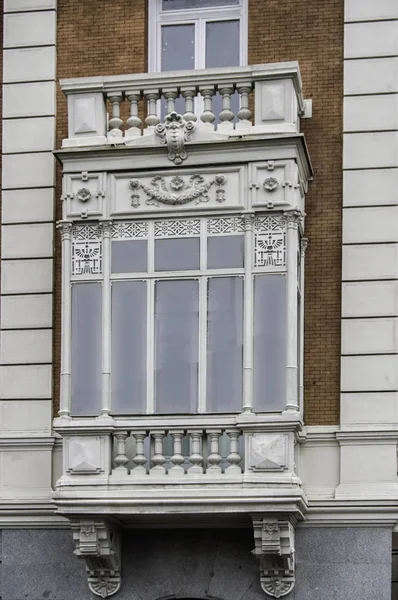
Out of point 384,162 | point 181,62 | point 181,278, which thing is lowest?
point 181,278

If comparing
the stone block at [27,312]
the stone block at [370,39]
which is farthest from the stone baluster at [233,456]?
the stone block at [370,39]

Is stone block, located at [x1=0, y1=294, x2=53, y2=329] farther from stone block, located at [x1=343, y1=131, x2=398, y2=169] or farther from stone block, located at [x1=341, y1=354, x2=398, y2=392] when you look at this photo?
stone block, located at [x1=343, y1=131, x2=398, y2=169]

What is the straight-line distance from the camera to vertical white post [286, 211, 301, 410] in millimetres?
21750

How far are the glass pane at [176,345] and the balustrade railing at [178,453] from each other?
0.41 meters

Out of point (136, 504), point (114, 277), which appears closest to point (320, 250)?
point (114, 277)

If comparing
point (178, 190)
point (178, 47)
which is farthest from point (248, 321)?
point (178, 47)

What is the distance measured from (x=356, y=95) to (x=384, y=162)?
3.58 feet

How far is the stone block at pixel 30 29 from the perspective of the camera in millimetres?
24438

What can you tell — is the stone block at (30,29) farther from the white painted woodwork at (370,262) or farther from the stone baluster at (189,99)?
the white painted woodwork at (370,262)

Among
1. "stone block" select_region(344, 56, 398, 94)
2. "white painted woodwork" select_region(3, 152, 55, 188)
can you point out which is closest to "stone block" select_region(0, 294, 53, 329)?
"white painted woodwork" select_region(3, 152, 55, 188)

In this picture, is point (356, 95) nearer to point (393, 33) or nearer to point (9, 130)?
point (393, 33)

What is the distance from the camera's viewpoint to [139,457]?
21.8 metres

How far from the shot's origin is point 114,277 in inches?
885

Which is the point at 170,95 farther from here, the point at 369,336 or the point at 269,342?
the point at 369,336
